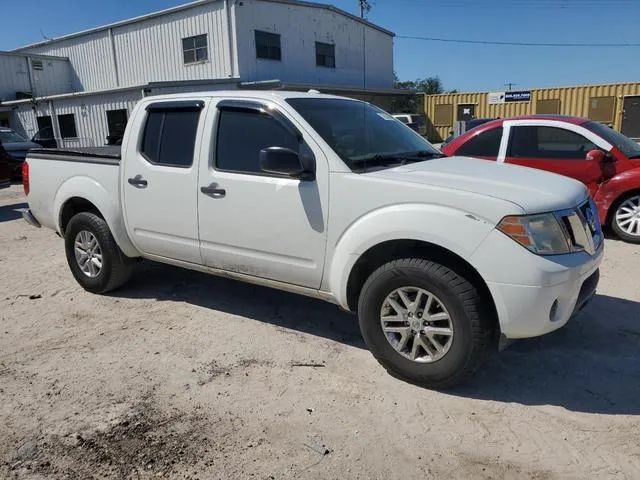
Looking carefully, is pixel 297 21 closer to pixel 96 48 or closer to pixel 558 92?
pixel 96 48

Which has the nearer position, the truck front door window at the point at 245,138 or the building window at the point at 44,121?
the truck front door window at the point at 245,138

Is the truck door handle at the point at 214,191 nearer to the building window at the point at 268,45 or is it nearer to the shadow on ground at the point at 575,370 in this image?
the shadow on ground at the point at 575,370

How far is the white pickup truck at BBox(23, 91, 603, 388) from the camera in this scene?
3.01 meters

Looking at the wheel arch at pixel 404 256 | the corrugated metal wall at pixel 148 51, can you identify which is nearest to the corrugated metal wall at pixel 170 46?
the corrugated metal wall at pixel 148 51

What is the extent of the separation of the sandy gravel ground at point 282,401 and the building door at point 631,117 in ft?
81.0

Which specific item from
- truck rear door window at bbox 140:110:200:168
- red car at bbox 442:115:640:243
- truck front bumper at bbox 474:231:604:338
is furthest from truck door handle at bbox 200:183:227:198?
red car at bbox 442:115:640:243

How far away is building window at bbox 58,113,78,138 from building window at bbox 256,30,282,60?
992 cm

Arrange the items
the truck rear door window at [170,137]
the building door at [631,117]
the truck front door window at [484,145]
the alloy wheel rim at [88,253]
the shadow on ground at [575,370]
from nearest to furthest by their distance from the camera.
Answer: the shadow on ground at [575,370]
the truck rear door window at [170,137]
the alloy wheel rim at [88,253]
the truck front door window at [484,145]
the building door at [631,117]

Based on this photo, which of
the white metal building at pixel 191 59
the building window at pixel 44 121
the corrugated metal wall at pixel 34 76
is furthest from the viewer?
the corrugated metal wall at pixel 34 76

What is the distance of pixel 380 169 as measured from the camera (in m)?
3.60

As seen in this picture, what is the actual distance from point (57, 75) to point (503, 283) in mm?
35333

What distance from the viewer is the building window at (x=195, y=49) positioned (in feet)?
84.0

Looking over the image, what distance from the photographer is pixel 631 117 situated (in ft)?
84.2

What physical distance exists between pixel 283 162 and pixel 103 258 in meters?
2.52
